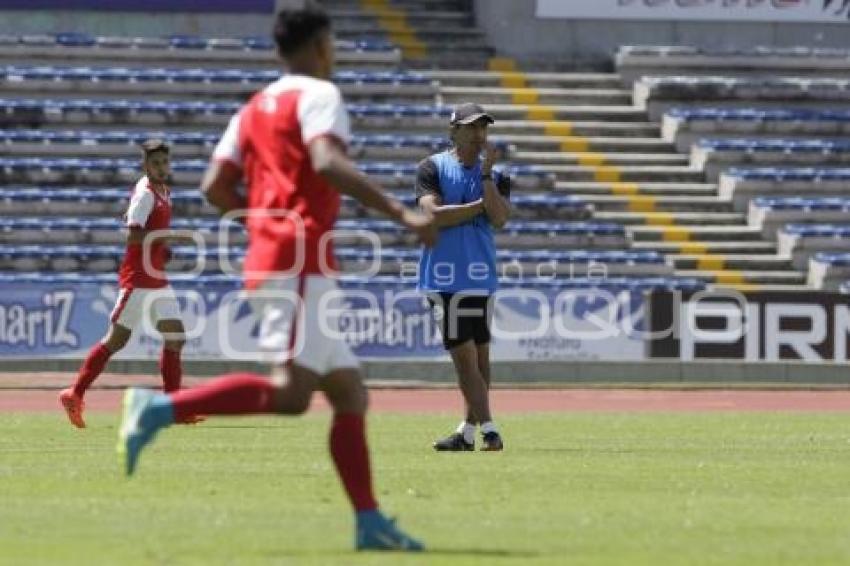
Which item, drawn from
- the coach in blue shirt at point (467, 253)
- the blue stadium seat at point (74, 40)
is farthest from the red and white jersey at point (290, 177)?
the blue stadium seat at point (74, 40)

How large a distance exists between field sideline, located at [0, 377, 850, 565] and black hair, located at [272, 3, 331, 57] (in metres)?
1.99

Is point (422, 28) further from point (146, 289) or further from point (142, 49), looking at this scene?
point (146, 289)

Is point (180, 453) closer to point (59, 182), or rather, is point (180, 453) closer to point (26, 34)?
point (59, 182)

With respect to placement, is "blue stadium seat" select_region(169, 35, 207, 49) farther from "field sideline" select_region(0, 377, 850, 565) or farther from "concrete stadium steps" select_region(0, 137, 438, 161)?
"field sideline" select_region(0, 377, 850, 565)

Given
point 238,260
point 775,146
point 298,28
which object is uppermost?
point 298,28

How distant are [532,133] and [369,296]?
788 cm

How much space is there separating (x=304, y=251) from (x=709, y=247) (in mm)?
26747

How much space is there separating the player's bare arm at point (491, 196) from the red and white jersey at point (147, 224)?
12.3ft

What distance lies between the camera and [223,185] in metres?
9.70

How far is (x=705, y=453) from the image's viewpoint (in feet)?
51.6

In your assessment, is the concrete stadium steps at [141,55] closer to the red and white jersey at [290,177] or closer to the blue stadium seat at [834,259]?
the blue stadium seat at [834,259]

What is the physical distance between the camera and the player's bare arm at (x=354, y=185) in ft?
29.5

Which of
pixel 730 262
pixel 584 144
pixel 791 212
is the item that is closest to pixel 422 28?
pixel 584 144

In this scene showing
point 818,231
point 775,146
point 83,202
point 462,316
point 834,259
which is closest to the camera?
point 462,316
